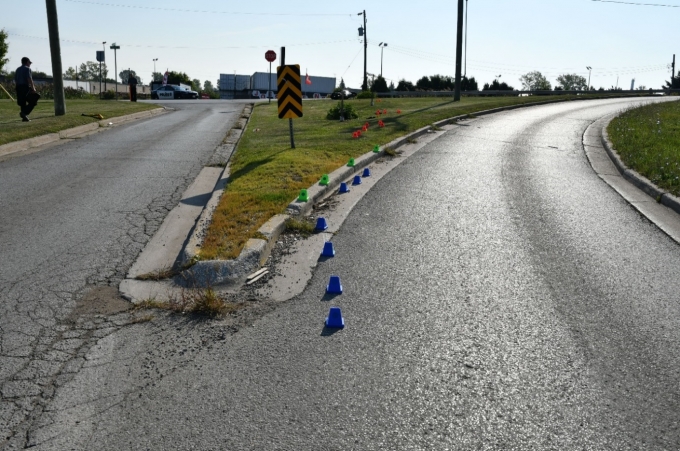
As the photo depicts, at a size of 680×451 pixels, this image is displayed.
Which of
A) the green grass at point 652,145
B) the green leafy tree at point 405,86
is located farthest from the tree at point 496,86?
the green grass at point 652,145

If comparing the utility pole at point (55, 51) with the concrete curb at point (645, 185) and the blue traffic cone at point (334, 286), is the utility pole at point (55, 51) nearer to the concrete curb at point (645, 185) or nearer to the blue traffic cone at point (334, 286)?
the concrete curb at point (645, 185)

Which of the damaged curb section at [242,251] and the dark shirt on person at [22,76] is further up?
the dark shirt on person at [22,76]

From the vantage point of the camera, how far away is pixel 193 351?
4.48 metres

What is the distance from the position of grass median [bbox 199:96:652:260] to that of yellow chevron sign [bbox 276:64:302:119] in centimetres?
76

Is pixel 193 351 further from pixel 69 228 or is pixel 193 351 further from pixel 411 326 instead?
pixel 69 228

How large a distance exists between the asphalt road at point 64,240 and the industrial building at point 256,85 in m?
63.6

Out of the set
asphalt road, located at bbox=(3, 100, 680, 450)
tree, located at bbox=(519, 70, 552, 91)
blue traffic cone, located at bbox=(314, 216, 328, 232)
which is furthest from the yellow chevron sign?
tree, located at bbox=(519, 70, 552, 91)

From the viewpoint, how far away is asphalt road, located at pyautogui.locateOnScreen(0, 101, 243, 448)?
4.23 metres

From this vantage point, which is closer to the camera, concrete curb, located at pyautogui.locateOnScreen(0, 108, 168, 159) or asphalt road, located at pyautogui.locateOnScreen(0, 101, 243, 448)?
asphalt road, located at pyautogui.locateOnScreen(0, 101, 243, 448)

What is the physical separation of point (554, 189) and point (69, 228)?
7.03 m

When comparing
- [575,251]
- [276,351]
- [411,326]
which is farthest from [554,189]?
[276,351]

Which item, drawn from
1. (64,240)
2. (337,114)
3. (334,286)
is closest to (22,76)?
(337,114)

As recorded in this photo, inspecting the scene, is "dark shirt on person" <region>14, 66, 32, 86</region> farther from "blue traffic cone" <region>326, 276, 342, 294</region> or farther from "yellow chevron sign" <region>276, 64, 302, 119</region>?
"blue traffic cone" <region>326, 276, 342, 294</region>

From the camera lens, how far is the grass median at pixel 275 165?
7125 mm
